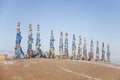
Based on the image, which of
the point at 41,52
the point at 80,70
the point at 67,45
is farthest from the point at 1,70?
the point at 67,45

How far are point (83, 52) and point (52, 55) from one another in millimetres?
25894

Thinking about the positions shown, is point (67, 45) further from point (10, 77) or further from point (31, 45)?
point (10, 77)

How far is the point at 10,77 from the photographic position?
92.3 feet

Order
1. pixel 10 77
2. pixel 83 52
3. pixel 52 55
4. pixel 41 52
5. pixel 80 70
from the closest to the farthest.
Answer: pixel 10 77 → pixel 80 70 → pixel 41 52 → pixel 52 55 → pixel 83 52

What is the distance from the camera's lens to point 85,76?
101 ft

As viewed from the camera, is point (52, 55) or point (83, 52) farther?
point (83, 52)

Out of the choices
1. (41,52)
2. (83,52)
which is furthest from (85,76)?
(83,52)

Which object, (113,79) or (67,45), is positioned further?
(67,45)

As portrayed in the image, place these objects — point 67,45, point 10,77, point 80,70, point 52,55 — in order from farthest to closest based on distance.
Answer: point 67,45, point 52,55, point 80,70, point 10,77

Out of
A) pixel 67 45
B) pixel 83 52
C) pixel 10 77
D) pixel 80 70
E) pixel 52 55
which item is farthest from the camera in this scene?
pixel 83 52

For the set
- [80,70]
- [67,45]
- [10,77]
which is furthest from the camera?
[67,45]

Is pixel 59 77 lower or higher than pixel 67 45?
lower

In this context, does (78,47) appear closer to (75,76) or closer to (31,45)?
(31,45)

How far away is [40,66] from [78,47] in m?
56.4
